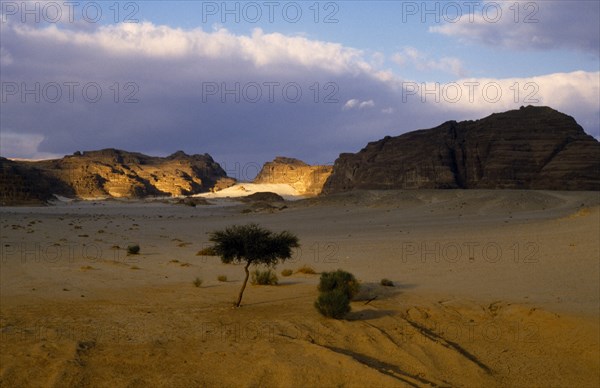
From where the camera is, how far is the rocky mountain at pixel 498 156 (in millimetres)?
68438

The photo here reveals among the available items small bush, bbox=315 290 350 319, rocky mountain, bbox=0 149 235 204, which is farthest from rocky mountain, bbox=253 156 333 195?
small bush, bbox=315 290 350 319

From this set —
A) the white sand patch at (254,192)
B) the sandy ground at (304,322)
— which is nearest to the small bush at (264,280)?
the sandy ground at (304,322)

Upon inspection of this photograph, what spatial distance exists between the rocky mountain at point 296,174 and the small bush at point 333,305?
13332 centimetres

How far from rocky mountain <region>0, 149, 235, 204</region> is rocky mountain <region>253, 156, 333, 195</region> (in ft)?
63.4

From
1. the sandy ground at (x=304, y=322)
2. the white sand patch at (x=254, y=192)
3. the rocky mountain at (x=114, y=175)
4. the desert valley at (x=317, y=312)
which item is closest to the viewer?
the sandy ground at (x=304, y=322)

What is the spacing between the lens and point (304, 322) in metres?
11.9

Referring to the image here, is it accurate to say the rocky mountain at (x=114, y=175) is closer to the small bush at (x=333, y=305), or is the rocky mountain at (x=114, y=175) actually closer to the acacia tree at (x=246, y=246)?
the acacia tree at (x=246, y=246)

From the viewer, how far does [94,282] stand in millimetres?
17156

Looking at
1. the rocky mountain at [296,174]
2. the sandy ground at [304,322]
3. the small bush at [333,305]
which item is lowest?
the sandy ground at [304,322]

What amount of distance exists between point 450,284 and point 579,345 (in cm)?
588

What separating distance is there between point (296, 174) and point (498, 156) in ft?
358

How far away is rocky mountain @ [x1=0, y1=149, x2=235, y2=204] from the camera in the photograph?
123625 mm

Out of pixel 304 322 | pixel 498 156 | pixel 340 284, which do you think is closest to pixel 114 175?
pixel 498 156

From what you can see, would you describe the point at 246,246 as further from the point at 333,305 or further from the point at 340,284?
the point at 333,305
